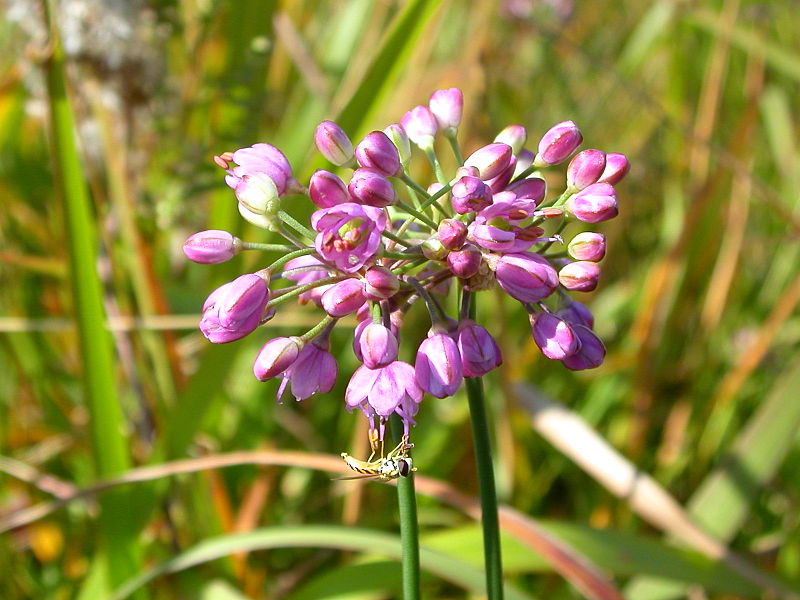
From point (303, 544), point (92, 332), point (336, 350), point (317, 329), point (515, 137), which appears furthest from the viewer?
point (336, 350)

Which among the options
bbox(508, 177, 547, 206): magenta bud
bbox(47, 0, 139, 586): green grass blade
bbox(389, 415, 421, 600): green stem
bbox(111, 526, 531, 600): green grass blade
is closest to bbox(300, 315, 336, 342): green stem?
bbox(389, 415, 421, 600): green stem

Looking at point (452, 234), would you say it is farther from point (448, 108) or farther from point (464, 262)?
point (448, 108)

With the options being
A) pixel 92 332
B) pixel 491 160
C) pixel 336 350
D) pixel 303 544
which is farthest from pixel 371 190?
pixel 336 350

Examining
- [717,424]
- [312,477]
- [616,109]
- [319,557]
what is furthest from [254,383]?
[616,109]

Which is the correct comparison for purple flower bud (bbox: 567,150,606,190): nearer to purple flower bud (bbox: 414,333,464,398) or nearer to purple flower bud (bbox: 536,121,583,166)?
purple flower bud (bbox: 536,121,583,166)

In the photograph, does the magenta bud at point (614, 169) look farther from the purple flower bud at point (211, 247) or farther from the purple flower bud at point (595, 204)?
the purple flower bud at point (211, 247)

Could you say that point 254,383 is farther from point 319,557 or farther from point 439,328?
point 439,328

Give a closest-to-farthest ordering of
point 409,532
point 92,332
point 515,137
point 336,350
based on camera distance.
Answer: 1. point 409,532
2. point 515,137
3. point 92,332
4. point 336,350
